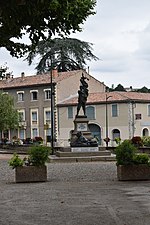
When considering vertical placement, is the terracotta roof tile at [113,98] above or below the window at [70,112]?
above

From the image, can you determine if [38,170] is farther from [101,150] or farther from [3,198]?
[101,150]

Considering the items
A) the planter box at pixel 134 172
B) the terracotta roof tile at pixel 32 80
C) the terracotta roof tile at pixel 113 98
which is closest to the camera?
the planter box at pixel 134 172

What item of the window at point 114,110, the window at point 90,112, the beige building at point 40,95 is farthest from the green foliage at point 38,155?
the beige building at point 40,95

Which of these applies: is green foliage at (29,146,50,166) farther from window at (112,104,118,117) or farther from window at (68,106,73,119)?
window at (68,106,73,119)

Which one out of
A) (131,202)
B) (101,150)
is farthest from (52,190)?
(101,150)

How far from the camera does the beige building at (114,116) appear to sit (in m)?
56.8

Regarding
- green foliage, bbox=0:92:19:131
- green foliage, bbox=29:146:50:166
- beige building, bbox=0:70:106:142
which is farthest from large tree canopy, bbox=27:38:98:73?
green foliage, bbox=29:146:50:166

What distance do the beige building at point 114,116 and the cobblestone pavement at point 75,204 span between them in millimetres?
41865

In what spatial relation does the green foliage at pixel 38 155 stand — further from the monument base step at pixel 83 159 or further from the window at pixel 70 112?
the window at pixel 70 112

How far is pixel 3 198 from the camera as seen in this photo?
38.4 feet

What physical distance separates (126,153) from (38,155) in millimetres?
2839

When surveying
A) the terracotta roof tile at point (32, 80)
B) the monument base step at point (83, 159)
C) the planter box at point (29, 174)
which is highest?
the terracotta roof tile at point (32, 80)

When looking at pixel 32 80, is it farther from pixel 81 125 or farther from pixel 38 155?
pixel 38 155

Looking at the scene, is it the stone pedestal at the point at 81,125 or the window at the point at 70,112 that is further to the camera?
the window at the point at 70,112
